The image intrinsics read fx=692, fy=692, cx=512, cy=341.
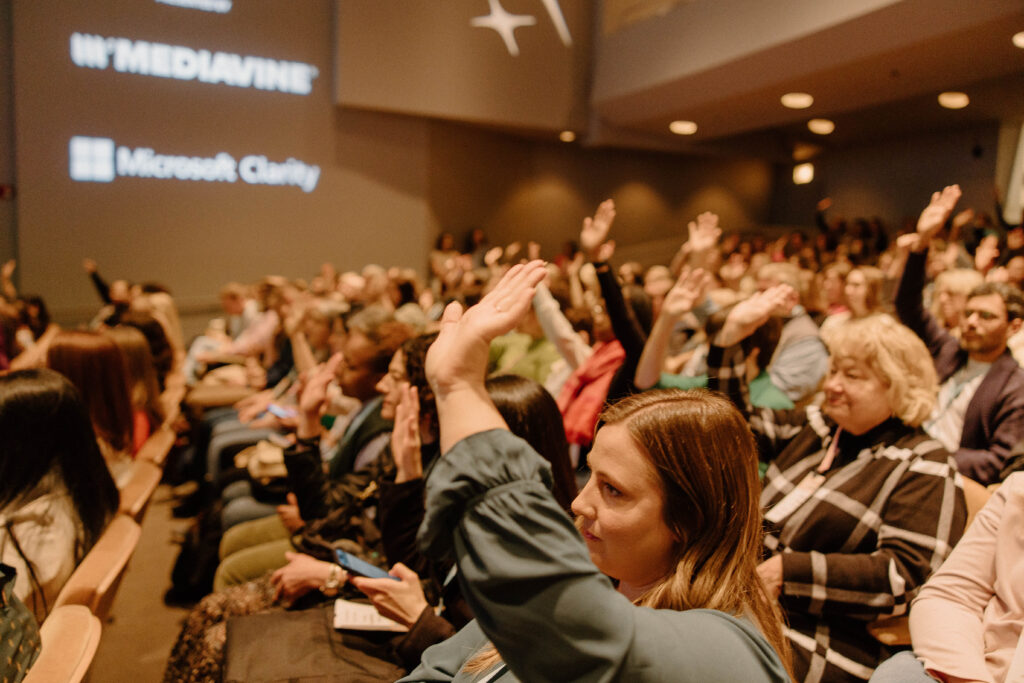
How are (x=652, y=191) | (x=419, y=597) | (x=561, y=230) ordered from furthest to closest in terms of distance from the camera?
(x=652, y=191), (x=561, y=230), (x=419, y=597)

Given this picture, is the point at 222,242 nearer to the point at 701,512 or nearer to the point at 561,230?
the point at 561,230

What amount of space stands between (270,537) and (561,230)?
9.38m

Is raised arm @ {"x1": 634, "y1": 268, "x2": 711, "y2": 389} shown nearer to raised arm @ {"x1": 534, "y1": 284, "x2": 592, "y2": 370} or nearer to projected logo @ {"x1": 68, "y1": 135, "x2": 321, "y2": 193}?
raised arm @ {"x1": 534, "y1": 284, "x2": 592, "y2": 370}

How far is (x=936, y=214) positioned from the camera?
2744 millimetres

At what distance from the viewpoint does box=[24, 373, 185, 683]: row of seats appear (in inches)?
55.7

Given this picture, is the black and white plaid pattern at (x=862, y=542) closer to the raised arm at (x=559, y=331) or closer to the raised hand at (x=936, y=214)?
the raised hand at (x=936, y=214)

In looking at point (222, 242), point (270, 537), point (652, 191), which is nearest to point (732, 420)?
point (270, 537)

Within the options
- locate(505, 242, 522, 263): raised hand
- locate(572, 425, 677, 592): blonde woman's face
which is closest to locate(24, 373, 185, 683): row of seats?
locate(572, 425, 677, 592): blonde woman's face

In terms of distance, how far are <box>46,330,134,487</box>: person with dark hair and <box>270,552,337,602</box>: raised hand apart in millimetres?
984

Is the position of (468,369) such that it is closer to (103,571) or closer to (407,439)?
(407,439)

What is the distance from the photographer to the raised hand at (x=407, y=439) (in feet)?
6.03

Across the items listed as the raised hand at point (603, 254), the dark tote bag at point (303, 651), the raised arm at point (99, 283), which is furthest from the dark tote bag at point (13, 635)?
the raised arm at point (99, 283)

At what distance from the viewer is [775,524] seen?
5.94 feet

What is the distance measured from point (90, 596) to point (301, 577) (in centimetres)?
52
